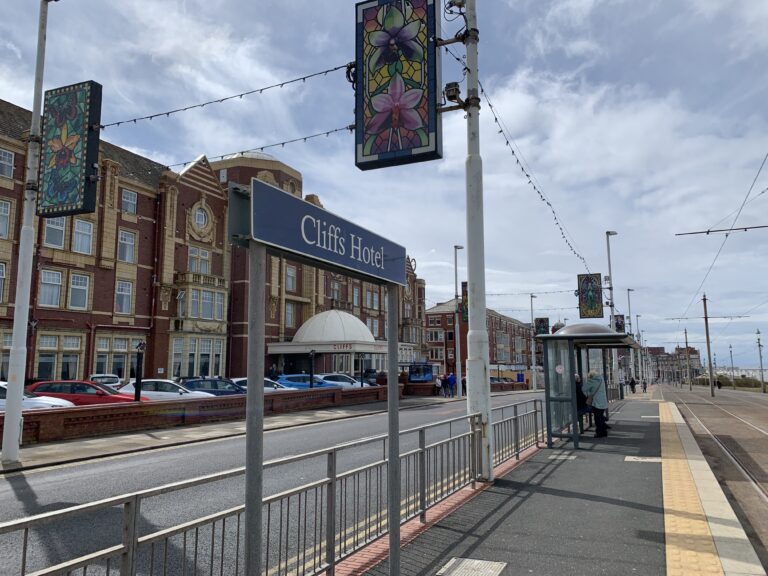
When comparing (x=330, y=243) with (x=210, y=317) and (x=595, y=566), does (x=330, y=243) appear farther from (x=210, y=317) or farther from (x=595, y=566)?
(x=210, y=317)

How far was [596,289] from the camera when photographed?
31.1m

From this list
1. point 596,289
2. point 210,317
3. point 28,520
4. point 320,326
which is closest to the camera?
point 28,520

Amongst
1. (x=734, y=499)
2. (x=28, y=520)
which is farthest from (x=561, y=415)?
(x=28, y=520)

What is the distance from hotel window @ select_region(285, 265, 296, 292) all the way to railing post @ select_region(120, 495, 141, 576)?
44.9 meters

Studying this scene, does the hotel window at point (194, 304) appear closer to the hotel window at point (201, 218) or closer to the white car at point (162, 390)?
the hotel window at point (201, 218)

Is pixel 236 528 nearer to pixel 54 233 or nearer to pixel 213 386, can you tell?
pixel 213 386

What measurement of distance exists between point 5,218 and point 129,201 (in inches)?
295

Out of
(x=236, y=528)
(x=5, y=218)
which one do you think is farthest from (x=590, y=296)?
(x=5, y=218)

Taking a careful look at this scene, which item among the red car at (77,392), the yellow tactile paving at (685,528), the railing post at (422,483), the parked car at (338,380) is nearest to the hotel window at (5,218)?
the red car at (77,392)

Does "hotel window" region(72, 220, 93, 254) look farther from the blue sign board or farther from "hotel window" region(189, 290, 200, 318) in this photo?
the blue sign board

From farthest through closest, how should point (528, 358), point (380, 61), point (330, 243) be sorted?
point (528, 358), point (380, 61), point (330, 243)

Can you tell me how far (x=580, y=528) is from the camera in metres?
6.24

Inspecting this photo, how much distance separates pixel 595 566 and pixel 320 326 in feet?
135

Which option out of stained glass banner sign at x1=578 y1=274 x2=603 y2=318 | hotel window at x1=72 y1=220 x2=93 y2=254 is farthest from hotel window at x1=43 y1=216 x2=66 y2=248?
stained glass banner sign at x1=578 y1=274 x2=603 y2=318
